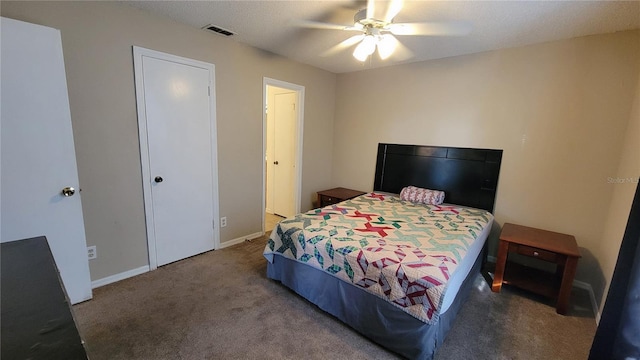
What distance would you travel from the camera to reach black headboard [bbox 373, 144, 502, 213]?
302cm

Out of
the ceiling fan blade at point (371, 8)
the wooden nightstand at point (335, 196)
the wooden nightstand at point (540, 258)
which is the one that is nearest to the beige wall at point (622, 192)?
the wooden nightstand at point (540, 258)

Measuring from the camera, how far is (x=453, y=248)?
1960 mm

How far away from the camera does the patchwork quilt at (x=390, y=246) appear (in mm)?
1628

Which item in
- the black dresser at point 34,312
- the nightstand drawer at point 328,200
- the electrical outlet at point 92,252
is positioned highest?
the black dresser at point 34,312

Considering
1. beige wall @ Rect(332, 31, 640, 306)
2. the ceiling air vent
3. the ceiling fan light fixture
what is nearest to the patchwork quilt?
beige wall @ Rect(332, 31, 640, 306)

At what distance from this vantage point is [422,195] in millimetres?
3285

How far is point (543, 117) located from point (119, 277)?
4.31 meters

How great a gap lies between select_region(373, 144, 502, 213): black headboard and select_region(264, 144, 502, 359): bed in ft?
0.04

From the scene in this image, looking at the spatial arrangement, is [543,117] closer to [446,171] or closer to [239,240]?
[446,171]

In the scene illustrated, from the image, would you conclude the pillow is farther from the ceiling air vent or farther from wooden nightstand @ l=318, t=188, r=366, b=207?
the ceiling air vent

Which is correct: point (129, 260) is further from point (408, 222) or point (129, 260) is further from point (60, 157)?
point (408, 222)

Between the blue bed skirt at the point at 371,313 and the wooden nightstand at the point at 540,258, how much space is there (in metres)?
0.44

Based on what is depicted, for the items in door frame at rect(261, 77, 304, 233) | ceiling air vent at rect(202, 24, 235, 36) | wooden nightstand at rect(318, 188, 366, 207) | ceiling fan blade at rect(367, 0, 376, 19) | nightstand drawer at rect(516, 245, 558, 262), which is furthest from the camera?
wooden nightstand at rect(318, 188, 366, 207)

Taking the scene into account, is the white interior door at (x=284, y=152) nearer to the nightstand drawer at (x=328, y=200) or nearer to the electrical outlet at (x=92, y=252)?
the nightstand drawer at (x=328, y=200)
